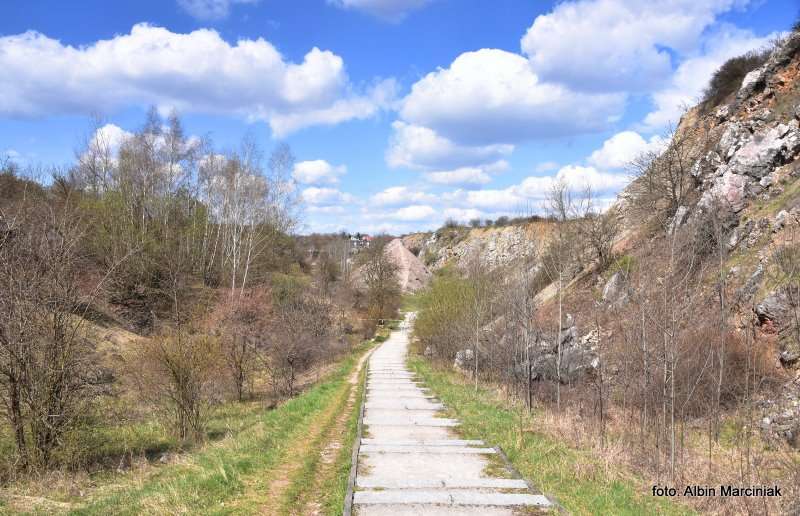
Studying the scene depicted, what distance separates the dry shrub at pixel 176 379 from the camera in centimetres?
1354

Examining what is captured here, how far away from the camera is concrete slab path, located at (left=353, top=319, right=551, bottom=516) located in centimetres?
657

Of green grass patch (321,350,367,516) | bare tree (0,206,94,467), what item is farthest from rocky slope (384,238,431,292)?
bare tree (0,206,94,467)

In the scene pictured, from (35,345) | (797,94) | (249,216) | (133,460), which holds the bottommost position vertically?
(133,460)

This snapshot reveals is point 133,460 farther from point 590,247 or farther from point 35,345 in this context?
point 590,247

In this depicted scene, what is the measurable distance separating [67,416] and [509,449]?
784 cm

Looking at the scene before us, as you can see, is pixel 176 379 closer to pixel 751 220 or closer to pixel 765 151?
pixel 751 220

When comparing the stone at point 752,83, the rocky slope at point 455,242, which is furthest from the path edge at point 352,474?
the rocky slope at point 455,242

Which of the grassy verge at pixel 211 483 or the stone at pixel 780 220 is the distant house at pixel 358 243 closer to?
the stone at pixel 780 220

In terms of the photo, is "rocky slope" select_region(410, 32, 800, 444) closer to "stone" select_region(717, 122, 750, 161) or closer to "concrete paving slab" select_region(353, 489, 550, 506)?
"stone" select_region(717, 122, 750, 161)

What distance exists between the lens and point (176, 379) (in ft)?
44.2

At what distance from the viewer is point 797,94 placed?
939 inches

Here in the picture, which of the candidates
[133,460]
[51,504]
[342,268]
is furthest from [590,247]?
[342,268]

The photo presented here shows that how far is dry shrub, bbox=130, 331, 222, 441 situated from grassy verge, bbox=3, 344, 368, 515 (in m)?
2.58

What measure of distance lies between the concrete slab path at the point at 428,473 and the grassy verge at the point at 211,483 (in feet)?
4.74
